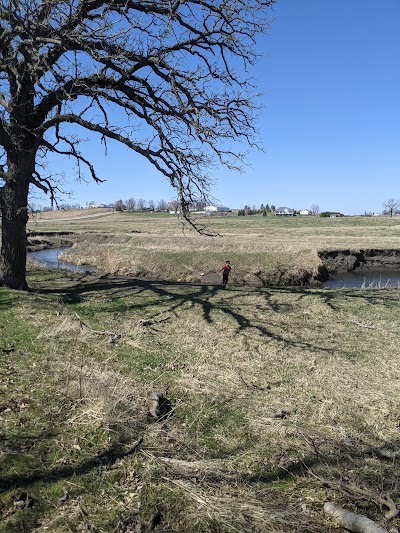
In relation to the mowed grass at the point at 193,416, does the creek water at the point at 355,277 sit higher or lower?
lower

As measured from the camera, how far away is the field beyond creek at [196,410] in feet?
14.0

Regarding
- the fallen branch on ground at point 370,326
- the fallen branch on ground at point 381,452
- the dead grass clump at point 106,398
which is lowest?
the fallen branch on ground at point 381,452

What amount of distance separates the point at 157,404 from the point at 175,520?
238 cm

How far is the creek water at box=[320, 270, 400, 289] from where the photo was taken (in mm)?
24705

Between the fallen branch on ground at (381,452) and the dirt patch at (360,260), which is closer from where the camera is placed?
the fallen branch on ground at (381,452)

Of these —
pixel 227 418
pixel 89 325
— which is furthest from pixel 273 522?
pixel 89 325

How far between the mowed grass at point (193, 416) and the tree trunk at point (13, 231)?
3.10 feet

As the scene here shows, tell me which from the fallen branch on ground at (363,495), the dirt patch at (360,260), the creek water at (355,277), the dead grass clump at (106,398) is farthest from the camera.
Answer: the dirt patch at (360,260)

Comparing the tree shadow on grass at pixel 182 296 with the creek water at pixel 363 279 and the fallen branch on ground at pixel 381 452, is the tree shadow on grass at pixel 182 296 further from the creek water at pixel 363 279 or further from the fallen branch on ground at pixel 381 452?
the creek water at pixel 363 279

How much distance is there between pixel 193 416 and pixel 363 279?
23.5 m

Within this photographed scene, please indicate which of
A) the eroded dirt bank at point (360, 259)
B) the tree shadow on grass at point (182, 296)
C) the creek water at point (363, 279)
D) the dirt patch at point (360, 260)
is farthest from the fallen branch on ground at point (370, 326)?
the eroded dirt bank at point (360, 259)

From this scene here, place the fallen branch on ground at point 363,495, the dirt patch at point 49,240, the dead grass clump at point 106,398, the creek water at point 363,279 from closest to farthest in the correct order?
the fallen branch on ground at point 363,495
the dead grass clump at point 106,398
the creek water at point 363,279
the dirt patch at point 49,240

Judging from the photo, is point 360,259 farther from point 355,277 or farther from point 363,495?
point 363,495

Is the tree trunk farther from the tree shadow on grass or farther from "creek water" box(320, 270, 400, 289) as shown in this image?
"creek water" box(320, 270, 400, 289)
